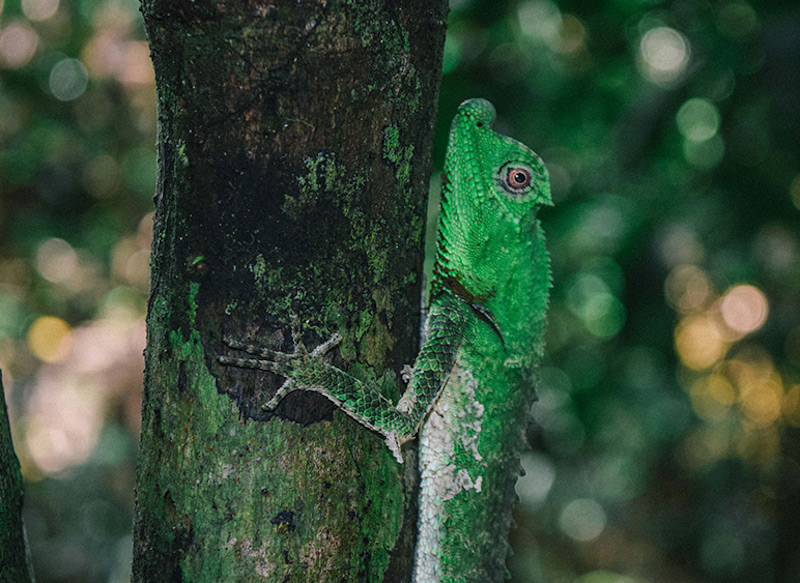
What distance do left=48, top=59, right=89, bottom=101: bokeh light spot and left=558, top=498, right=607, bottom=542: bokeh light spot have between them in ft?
26.1

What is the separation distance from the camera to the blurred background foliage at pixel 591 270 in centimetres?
523

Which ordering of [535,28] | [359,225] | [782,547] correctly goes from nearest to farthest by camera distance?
[359,225] → [535,28] → [782,547]

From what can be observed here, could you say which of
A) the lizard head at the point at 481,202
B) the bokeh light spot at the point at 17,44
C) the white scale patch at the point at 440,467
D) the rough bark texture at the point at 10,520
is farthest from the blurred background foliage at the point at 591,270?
the rough bark texture at the point at 10,520

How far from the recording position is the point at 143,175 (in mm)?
9586

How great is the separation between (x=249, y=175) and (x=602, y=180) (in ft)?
18.0

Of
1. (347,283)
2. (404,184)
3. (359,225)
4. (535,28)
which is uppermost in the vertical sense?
(535,28)

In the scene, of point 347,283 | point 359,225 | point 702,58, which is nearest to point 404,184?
point 359,225

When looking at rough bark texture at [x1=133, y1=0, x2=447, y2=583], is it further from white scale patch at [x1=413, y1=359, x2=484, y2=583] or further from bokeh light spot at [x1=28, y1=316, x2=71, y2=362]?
bokeh light spot at [x1=28, y1=316, x2=71, y2=362]

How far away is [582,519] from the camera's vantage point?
984cm

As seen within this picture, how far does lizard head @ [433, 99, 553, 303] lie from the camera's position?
2.51 meters

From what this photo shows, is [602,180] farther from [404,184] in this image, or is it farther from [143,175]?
[143,175]

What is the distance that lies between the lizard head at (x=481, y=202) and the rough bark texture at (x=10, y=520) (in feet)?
4.52

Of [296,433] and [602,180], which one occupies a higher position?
[602,180]

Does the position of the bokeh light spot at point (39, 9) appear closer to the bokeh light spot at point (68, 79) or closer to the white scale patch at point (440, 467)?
the bokeh light spot at point (68, 79)
